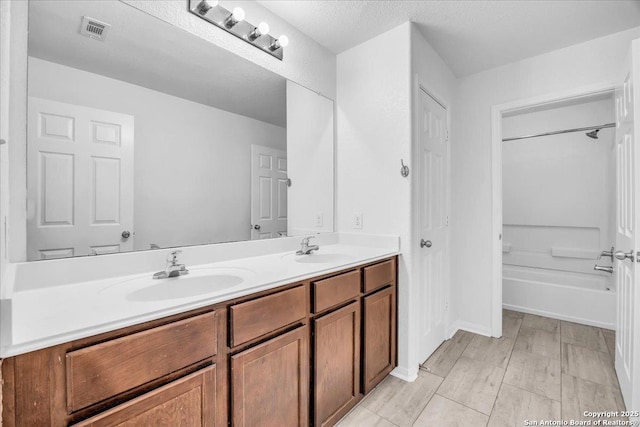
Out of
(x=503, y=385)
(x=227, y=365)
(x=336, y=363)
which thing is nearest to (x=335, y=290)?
(x=336, y=363)

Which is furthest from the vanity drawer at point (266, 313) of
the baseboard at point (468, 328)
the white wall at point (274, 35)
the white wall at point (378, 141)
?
the baseboard at point (468, 328)

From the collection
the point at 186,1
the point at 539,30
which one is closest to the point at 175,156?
the point at 186,1

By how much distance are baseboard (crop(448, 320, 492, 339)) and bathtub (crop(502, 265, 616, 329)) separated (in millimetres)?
750

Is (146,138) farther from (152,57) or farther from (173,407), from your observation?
(173,407)

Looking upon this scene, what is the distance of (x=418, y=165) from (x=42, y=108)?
191 cm

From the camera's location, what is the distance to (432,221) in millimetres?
2258

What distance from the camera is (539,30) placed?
6.64 ft

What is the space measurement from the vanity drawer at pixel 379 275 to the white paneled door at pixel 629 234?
1.13 meters

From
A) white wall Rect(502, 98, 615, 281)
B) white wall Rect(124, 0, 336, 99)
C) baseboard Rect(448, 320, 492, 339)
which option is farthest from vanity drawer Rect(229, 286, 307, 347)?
white wall Rect(502, 98, 615, 281)

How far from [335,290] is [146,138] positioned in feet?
3.71

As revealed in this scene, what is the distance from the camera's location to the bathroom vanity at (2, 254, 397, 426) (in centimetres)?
69

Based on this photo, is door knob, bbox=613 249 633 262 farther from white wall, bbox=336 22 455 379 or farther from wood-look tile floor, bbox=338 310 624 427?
white wall, bbox=336 22 455 379

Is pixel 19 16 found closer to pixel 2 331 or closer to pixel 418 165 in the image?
pixel 2 331

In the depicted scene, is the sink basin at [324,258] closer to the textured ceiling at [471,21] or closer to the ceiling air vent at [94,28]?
the ceiling air vent at [94,28]
